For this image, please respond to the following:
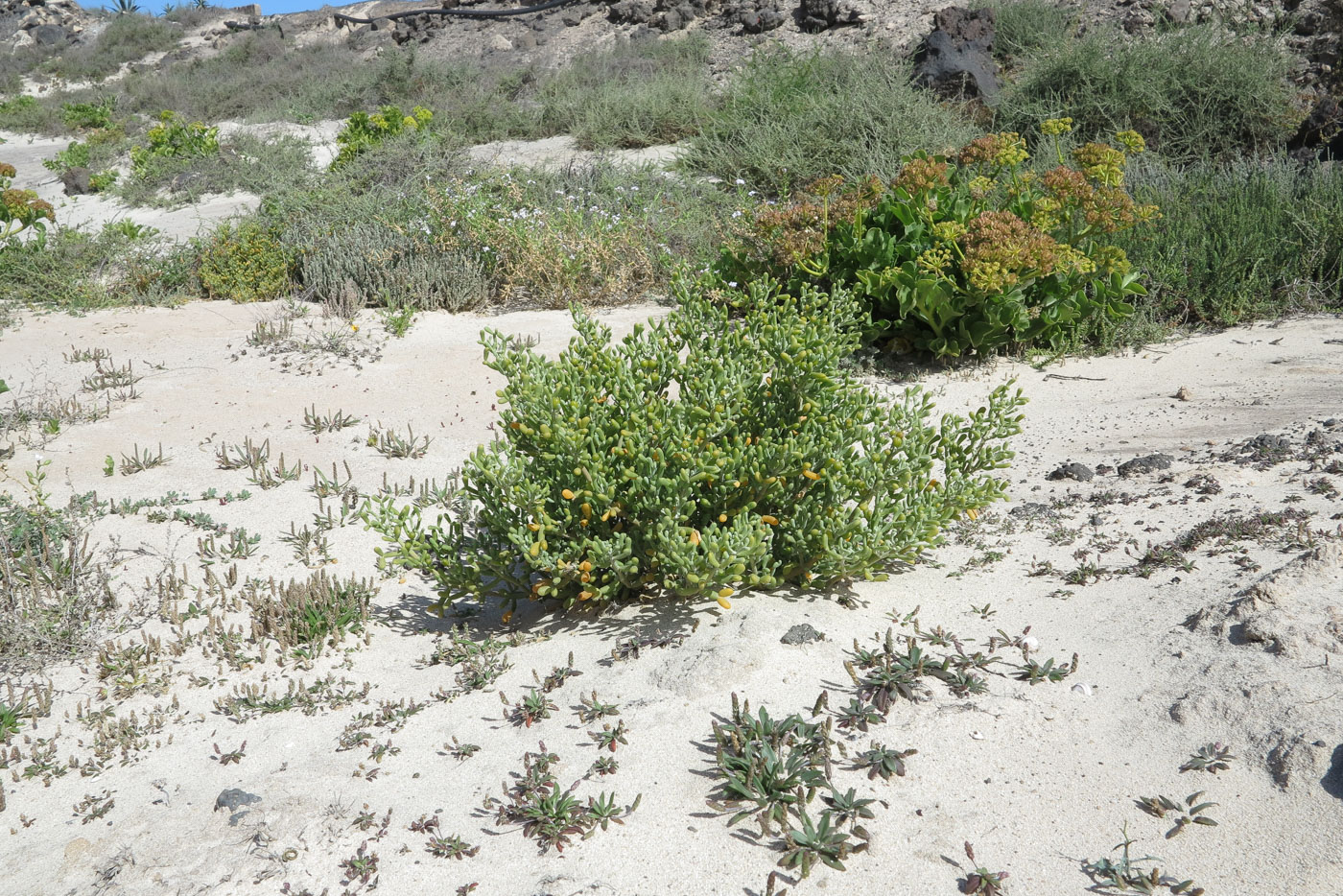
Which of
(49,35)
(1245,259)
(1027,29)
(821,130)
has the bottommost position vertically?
(1245,259)

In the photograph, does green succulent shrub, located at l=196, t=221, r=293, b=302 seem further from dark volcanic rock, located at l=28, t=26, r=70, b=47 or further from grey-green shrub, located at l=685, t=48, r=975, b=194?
dark volcanic rock, located at l=28, t=26, r=70, b=47

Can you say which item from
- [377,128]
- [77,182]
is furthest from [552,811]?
[77,182]

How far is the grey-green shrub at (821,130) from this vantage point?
955 centimetres

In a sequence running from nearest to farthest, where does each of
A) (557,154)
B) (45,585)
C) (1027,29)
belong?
(45,585) → (557,154) → (1027,29)

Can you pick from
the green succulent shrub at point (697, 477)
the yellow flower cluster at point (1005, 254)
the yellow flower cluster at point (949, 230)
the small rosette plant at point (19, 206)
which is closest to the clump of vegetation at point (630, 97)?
the small rosette plant at point (19, 206)

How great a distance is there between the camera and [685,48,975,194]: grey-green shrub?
31.3 ft

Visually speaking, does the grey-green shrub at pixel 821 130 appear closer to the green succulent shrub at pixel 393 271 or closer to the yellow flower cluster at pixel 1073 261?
the green succulent shrub at pixel 393 271

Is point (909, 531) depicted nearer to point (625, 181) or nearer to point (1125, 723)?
point (1125, 723)

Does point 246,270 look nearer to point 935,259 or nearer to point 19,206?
point 19,206

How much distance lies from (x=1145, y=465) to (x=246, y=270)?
661cm

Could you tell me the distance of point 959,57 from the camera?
38.2ft

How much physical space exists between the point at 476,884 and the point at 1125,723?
163 centimetres

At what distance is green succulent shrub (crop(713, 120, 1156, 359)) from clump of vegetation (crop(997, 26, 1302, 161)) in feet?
15.0

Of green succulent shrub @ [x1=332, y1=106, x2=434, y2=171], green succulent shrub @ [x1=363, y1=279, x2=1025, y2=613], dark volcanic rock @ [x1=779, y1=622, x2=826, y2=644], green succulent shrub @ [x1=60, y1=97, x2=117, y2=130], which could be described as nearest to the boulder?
green succulent shrub @ [x1=363, y1=279, x2=1025, y2=613]
